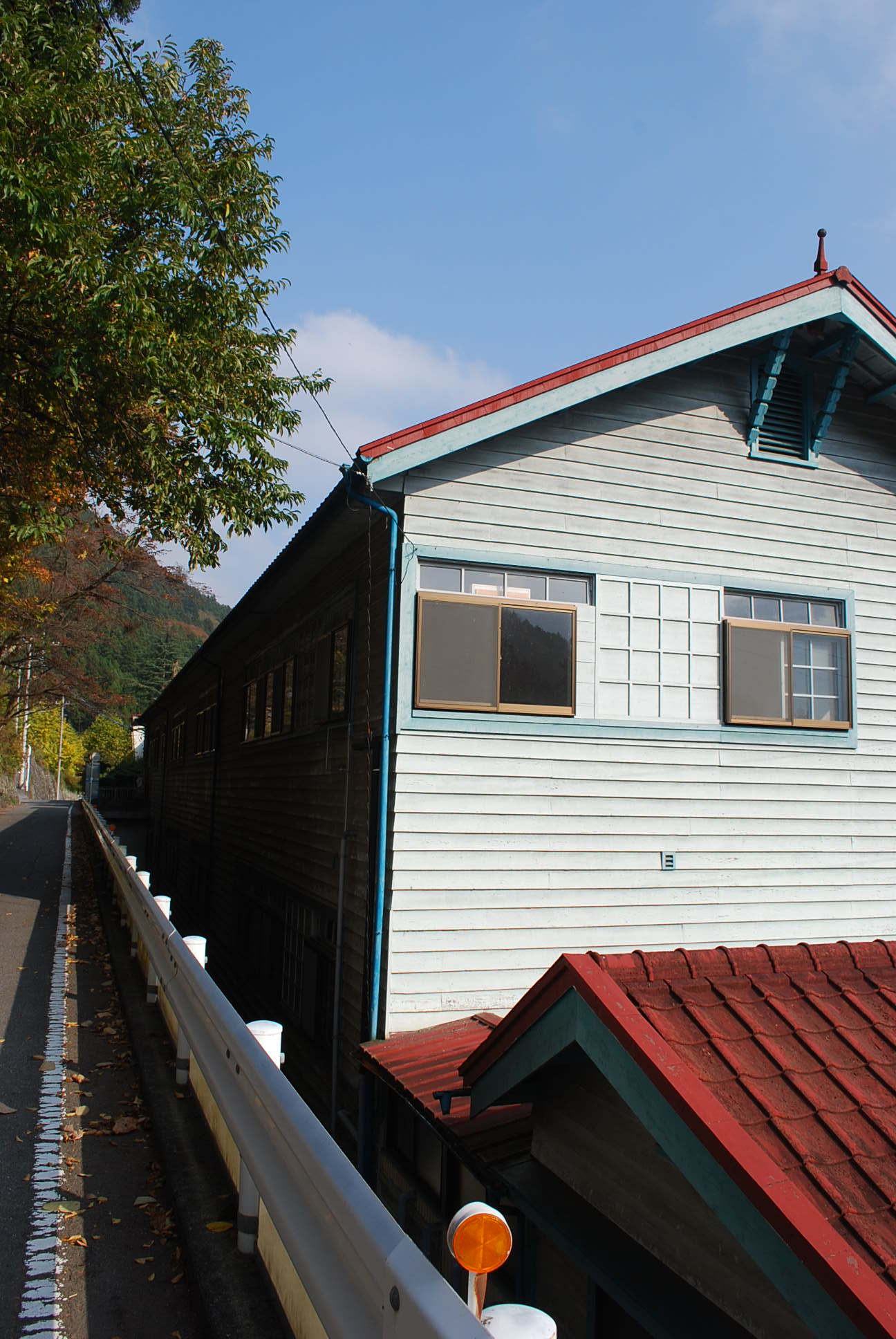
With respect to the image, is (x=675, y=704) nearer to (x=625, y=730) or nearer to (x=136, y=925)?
(x=625, y=730)

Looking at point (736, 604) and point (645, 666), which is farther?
point (736, 604)

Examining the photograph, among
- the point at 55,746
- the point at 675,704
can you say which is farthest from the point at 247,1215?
the point at 55,746

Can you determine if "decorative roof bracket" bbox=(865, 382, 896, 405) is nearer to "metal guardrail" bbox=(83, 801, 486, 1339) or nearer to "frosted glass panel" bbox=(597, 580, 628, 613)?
"frosted glass panel" bbox=(597, 580, 628, 613)

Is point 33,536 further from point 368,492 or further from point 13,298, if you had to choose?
point 368,492

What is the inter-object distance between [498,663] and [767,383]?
3.96 meters

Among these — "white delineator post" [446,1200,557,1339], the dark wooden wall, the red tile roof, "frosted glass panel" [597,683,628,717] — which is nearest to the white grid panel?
"frosted glass panel" [597,683,628,717]

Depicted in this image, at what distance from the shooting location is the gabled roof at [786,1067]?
330 cm

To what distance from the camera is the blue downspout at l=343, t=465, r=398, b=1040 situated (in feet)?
26.7

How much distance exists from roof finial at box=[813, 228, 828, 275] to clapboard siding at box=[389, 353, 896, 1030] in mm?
1146

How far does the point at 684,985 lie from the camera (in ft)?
14.7

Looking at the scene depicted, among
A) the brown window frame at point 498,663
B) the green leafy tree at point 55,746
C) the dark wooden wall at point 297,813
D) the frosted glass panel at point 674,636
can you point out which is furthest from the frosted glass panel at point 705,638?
the green leafy tree at point 55,746

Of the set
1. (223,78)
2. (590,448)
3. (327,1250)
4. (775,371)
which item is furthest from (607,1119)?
(223,78)

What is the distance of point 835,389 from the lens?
9844 millimetres

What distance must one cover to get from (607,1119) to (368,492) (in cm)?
527
